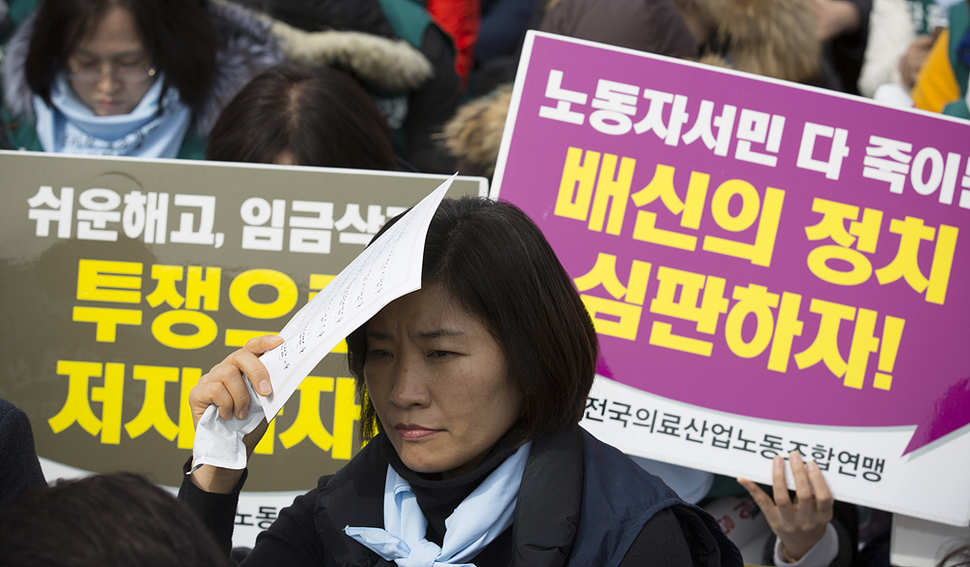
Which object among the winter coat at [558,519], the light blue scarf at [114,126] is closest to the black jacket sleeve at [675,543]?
the winter coat at [558,519]

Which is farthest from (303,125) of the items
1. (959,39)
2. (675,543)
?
(959,39)

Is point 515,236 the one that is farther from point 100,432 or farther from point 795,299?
point 100,432

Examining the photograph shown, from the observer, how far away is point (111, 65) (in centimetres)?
334

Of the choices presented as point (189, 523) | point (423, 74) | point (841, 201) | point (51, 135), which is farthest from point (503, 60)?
point (189, 523)

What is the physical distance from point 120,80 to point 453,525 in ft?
7.90

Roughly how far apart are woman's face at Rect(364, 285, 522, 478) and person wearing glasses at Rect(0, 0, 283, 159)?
6.78ft

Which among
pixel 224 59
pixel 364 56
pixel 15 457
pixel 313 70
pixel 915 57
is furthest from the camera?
pixel 915 57

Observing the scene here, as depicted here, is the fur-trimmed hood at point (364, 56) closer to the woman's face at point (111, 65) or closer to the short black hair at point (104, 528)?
the woman's face at point (111, 65)

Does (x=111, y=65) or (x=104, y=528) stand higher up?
(x=111, y=65)

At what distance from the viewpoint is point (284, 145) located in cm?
290

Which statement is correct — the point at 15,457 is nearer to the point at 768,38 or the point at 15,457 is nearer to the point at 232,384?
the point at 232,384

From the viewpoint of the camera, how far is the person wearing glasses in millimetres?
3332

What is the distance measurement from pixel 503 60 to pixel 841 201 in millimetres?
2117

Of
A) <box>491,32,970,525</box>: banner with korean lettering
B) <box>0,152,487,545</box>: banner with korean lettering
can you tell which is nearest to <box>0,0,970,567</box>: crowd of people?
<box>491,32,970,525</box>: banner with korean lettering
